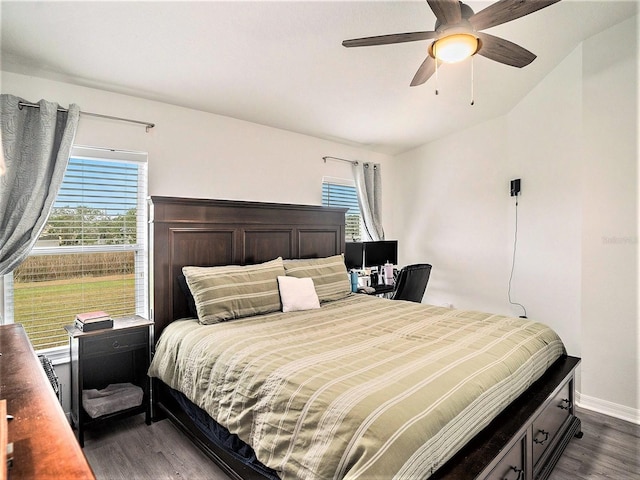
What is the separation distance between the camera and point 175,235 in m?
2.80

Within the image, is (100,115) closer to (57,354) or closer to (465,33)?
(57,354)

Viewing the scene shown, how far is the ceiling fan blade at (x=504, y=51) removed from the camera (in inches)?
71.0

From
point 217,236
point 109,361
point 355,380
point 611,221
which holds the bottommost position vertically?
point 109,361

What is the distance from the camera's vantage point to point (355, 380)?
148 cm

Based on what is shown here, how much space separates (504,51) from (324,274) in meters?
2.14

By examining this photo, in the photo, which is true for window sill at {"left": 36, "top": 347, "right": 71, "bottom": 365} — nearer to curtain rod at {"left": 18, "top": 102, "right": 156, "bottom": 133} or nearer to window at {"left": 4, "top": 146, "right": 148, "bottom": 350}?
window at {"left": 4, "top": 146, "right": 148, "bottom": 350}

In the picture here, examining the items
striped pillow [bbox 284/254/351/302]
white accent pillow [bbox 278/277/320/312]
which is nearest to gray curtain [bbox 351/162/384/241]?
striped pillow [bbox 284/254/351/302]

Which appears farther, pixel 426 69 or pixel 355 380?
pixel 426 69

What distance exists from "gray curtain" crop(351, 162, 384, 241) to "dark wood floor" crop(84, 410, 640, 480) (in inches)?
113

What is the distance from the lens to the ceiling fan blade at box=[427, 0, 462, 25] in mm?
1531

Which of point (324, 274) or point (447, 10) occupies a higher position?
point (447, 10)

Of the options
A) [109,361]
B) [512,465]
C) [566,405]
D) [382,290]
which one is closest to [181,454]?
[109,361]

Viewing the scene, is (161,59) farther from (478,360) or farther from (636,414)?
(636,414)

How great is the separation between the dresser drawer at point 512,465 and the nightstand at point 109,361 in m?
2.26
